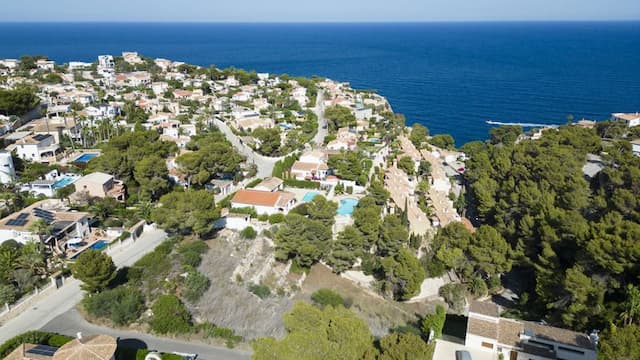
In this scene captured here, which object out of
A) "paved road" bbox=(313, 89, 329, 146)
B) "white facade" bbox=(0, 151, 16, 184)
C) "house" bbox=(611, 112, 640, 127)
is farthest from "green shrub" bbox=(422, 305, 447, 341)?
"house" bbox=(611, 112, 640, 127)

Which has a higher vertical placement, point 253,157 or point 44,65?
point 44,65

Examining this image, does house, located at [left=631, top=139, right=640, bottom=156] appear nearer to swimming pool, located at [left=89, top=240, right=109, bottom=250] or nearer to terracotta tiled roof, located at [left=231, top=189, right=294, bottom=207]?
terracotta tiled roof, located at [left=231, top=189, right=294, bottom=207]

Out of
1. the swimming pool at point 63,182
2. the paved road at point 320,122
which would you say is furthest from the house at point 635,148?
the swimming pool at point 63,182

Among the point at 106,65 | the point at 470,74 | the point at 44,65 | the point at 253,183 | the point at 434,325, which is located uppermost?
the point at 44,65

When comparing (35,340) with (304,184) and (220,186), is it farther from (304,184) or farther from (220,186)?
(304,184)

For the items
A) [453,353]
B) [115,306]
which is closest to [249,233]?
[115,306]

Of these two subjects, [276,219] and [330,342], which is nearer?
[330,342]

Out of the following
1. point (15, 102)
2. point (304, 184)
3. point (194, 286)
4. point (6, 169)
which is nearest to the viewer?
point (194, 286)
